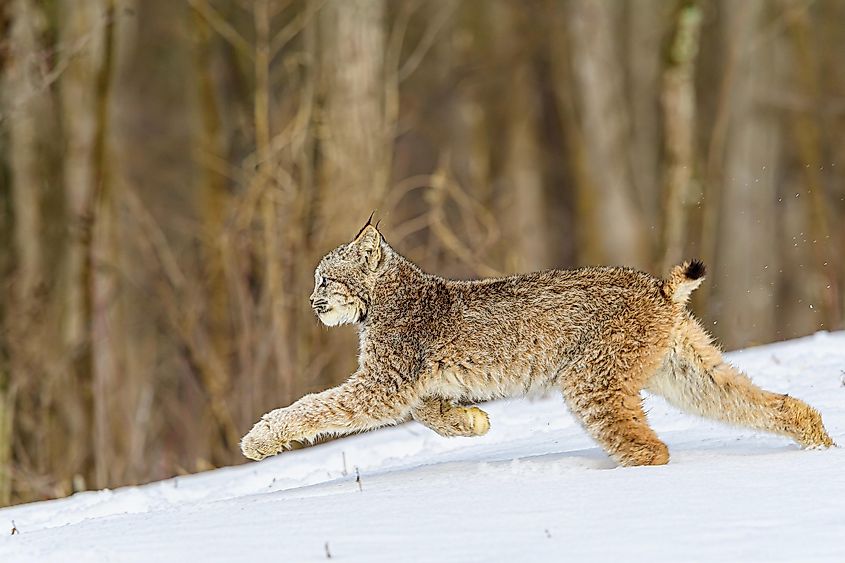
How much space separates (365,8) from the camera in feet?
39.0

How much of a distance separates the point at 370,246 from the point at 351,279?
0.18 metres

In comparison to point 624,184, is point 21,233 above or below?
below

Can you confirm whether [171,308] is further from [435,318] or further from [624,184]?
[624,184]

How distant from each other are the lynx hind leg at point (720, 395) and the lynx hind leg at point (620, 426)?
10.9 inches

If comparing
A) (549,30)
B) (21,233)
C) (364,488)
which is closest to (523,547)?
(364,488)

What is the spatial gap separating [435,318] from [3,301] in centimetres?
497

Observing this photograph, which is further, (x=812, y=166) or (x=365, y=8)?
(x=812, y=166)

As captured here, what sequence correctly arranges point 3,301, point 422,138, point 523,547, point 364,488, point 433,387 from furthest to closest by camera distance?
point 422,138 → point 3,301 → point 433,387 → point 364,488 → point 523,547

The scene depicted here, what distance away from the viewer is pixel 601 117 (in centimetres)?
1792

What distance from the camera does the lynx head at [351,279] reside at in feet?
20.7

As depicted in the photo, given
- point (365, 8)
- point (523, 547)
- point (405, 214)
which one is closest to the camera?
point (523, 547)

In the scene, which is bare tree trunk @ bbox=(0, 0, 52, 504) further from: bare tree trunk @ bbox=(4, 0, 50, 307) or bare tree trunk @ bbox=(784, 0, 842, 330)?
bare tree trunk @ bbox=(784, 0, 842, 330)

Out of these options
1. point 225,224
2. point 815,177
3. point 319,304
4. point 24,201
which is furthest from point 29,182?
point 815,177

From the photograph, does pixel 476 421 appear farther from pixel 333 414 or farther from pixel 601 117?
pixel 601 117
